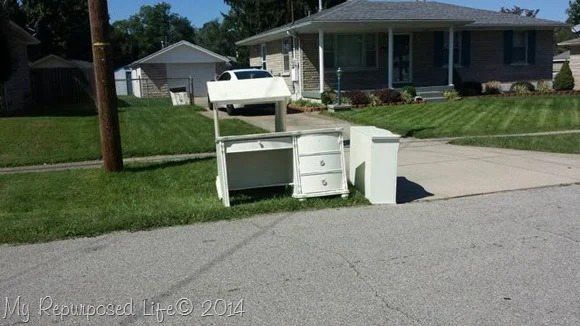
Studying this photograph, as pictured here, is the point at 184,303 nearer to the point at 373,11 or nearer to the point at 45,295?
the point at 45,295

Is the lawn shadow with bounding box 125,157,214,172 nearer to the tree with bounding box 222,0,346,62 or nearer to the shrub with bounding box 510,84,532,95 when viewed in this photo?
the shrub with bounding box 510,84,532,95

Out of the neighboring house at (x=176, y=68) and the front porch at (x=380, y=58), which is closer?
the front porch at (x=380, y=58)

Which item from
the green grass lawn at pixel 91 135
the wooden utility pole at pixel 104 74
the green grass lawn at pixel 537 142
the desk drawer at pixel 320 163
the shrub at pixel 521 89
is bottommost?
the green grass lawn at pixel 537 142

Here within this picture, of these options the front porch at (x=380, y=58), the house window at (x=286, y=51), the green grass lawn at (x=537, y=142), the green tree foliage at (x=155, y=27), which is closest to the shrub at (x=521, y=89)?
the front porch at (x=380, y=58)

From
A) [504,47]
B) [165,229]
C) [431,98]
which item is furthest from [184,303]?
Result: [504,47]

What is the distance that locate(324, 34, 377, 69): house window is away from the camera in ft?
80.7

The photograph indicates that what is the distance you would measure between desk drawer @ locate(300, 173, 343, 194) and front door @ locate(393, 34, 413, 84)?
19.1 m

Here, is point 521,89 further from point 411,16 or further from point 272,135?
point 272,135

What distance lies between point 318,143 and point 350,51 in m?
18.5

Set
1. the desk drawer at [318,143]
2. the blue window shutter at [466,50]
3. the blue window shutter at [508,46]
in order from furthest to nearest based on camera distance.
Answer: the blue window shutter at [508,46]
the blue window shutter at [466,50]
the desk drawer at [318,143]

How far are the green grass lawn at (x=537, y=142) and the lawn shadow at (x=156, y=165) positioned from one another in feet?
18.7

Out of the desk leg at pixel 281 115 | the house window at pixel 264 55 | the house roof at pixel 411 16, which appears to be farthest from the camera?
the house window at pixel 264 55

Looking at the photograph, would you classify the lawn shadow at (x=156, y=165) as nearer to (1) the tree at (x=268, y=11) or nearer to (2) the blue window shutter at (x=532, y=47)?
(2) the blue window shutter at (x=532, y=47)

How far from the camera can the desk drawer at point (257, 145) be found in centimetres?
705
